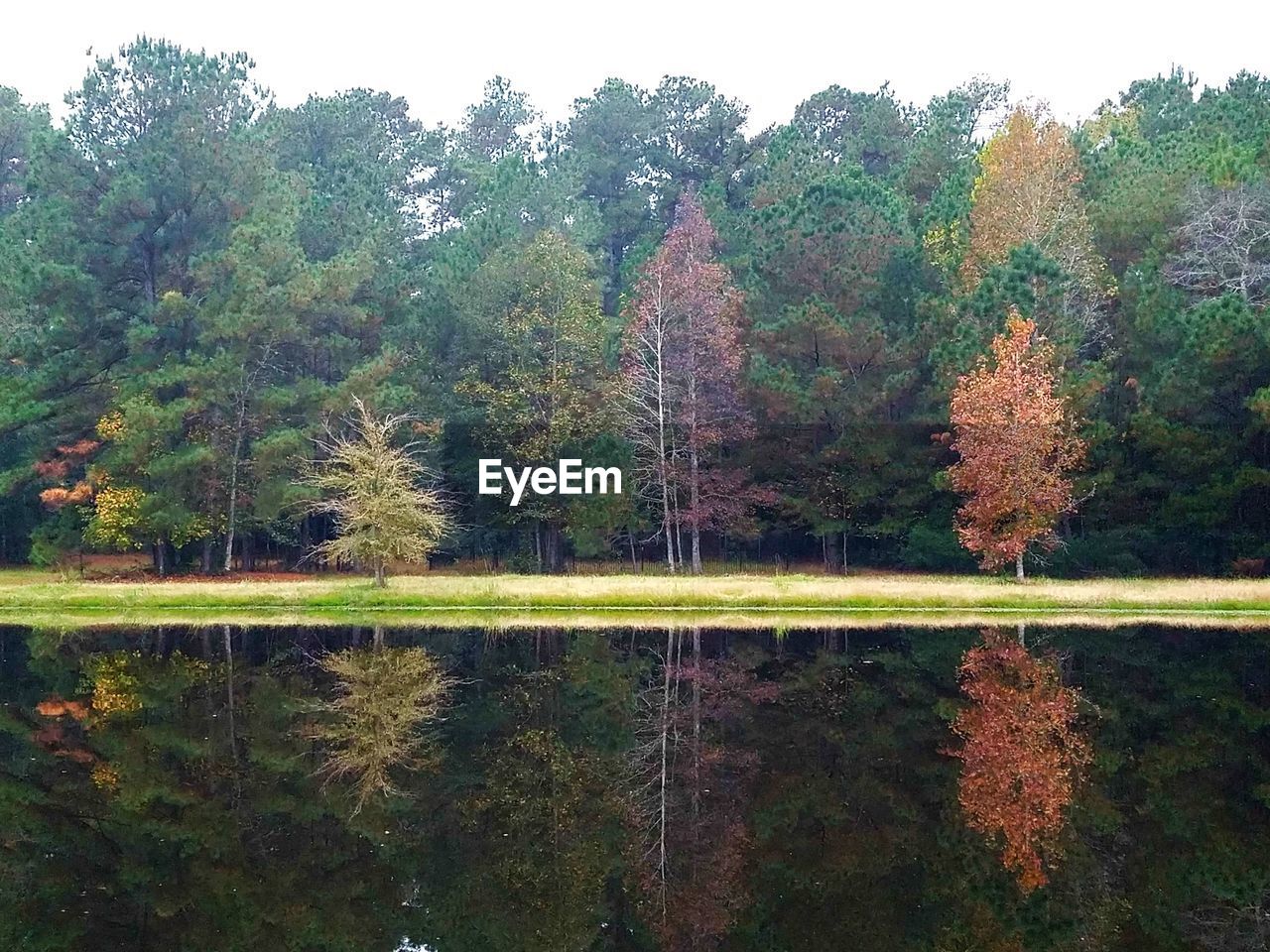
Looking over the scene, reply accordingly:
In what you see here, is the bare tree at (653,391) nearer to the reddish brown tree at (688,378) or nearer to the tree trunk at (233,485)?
the reddish brown tree at (688,378)

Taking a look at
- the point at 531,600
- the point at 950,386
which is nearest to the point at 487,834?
the point at 531,600

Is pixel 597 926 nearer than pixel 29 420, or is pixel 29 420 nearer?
pixel 597 926

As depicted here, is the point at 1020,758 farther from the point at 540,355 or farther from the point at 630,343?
the point at 540,355

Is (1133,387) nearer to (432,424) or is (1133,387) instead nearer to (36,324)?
(432,424)

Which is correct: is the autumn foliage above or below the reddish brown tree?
above

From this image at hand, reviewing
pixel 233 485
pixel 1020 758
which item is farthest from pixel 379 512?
pixel 1020 758

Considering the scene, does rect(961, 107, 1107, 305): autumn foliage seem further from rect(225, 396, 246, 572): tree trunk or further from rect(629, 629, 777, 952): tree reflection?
rect(629, 629, 777, 952): tree reflection

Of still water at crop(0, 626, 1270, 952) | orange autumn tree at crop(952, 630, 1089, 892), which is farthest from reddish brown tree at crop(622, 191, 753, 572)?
orange autumn tree at crop(952, 630, 1089, 892)
